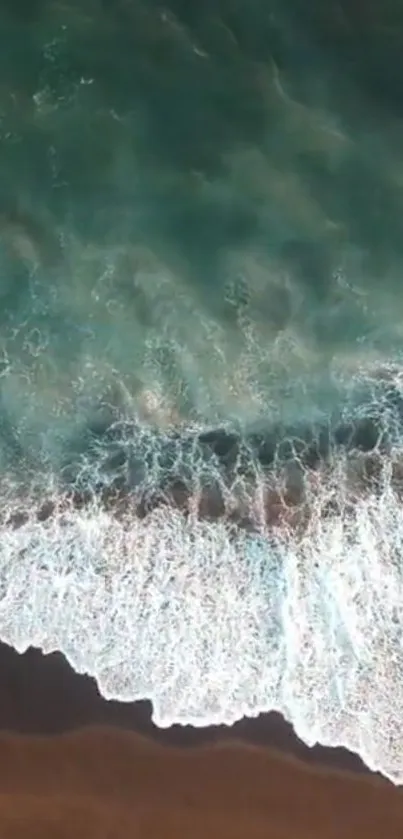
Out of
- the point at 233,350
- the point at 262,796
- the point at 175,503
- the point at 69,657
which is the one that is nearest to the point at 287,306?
the point at 233,350

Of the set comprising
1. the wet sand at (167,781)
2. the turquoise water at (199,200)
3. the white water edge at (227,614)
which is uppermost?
the turquoise water at (199,200)

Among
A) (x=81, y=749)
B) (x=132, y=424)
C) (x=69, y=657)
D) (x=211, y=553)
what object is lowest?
(x=81, y=749)

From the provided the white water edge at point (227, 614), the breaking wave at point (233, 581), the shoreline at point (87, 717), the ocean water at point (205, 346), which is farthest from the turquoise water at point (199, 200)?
the shoreline at point (87, 717)

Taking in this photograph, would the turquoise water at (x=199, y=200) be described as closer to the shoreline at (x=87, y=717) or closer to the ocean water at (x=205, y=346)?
the ocean water at (x=205, y=346)

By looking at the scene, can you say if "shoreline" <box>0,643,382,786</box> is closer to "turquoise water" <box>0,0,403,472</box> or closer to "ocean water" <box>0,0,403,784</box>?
"ocean water" <box>0,0,403,784</box>

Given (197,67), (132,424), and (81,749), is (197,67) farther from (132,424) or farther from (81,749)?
(81,749)

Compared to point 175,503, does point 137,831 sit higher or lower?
lower

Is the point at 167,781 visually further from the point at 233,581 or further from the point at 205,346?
the point at 205,346
